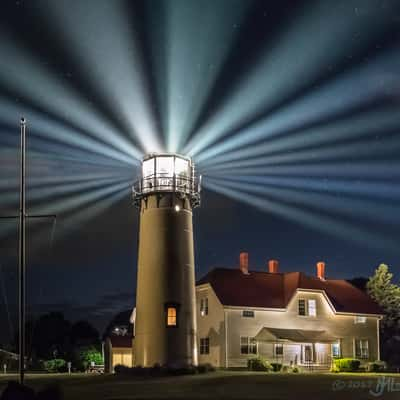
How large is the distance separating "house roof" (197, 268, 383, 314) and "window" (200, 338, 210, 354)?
2.95 meters

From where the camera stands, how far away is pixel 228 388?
26594 millimetres

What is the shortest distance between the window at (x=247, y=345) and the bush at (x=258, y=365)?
1694 millimetres

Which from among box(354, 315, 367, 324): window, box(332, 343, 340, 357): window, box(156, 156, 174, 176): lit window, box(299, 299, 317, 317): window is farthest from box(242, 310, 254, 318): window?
box(156, 156, 174, 176): lit window

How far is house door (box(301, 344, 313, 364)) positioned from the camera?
144ft

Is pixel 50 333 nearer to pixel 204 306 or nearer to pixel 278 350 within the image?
pixel 204 306

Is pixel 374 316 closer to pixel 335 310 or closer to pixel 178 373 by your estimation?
pixel 335 310

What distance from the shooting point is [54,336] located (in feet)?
283

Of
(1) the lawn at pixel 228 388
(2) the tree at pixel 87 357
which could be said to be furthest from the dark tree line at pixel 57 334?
(1) the lawn at pixel 228 388

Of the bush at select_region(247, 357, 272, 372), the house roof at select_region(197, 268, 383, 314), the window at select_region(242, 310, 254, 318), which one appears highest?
the house roof at select_region(197, 268, 383, 314)

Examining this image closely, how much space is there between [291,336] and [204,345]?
5.11 m

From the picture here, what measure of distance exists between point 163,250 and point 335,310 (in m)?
14.6

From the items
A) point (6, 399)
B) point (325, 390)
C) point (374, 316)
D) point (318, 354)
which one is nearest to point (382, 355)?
point (374, 316)

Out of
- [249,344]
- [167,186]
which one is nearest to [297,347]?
[249,344]

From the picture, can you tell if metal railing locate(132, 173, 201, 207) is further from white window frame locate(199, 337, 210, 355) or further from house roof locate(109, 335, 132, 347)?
house roof locate(109, 335, 132, 347)
